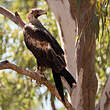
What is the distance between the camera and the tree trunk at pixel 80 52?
3.41 m

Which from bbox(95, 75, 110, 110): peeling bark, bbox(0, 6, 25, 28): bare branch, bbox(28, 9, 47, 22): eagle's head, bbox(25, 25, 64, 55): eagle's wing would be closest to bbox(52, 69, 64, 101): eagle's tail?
bbox(25, 25, 64, 55): eagle's wing

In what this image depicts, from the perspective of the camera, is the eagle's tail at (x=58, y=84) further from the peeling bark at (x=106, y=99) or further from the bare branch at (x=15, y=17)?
the bare branch at (x=15, y=17)

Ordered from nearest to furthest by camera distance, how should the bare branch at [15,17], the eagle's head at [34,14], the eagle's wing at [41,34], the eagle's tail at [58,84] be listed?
1. the eagle's tail at [58,84]
2. the eagle's wing at [41,34]
3. the bare branch at [15,17]
4. the eagle's head at [34,14]

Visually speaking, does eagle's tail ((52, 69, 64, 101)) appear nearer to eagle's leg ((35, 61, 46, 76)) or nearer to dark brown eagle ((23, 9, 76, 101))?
dark brown eagle ((23, 9, 76, 101))

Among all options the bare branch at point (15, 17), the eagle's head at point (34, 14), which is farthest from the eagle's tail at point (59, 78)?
the eagle's head at point (34, 14)

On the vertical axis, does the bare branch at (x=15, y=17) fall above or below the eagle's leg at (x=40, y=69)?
above

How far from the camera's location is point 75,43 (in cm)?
340

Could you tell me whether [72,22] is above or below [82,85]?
above

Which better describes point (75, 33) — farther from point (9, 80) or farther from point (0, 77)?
point (9, 80)

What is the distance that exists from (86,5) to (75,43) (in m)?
0.52

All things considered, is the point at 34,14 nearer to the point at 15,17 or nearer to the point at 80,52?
the point at 15,17

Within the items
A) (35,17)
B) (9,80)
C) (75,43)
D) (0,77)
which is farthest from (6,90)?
(75,43)

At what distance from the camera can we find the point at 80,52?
3498mm

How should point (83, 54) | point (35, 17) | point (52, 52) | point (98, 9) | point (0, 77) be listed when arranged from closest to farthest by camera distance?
point (98, 9)
point (52, 52)
point (83, 54)
point (35, 17)
point (0, 77)
